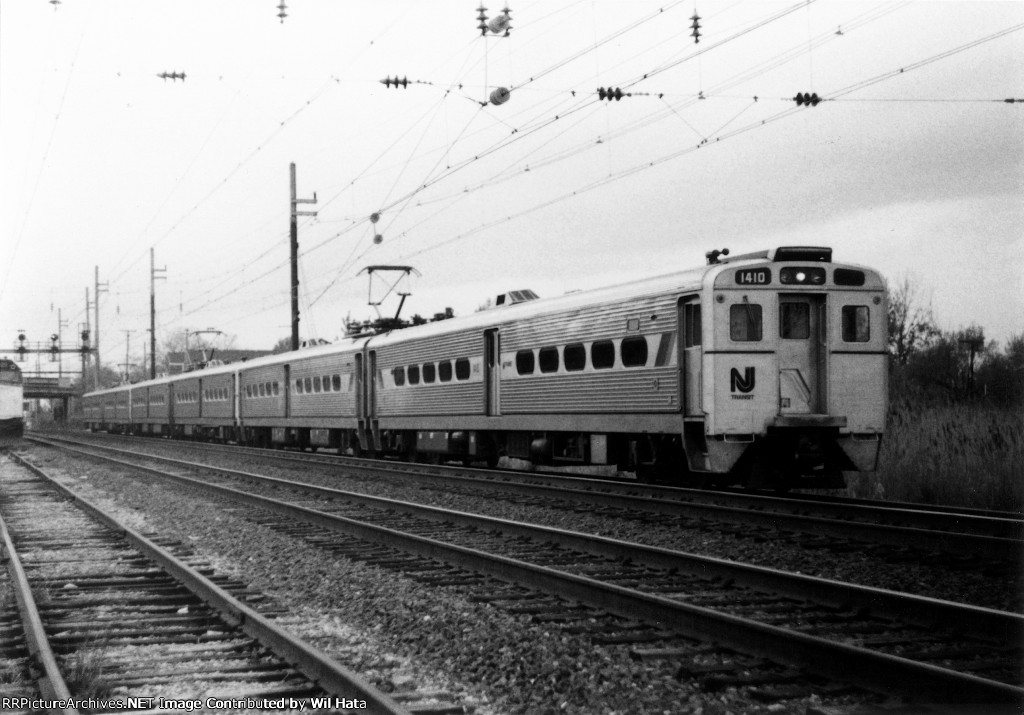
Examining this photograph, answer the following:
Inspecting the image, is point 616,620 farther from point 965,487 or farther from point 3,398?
point 3,398

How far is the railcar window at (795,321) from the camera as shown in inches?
541

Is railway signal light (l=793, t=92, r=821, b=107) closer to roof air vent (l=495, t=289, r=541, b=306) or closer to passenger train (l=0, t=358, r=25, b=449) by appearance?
roof air vent (l=495, t=289, r=541, b=306)

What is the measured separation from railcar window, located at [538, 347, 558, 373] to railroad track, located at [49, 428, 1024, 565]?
178 cm

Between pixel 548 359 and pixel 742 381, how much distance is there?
4766 mm

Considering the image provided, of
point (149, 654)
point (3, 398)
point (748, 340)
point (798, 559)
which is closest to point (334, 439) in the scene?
point (3, 398)

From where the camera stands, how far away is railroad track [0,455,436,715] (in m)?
5.38

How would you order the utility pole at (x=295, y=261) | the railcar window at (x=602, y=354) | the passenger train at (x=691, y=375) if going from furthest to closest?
the utility pole at (x=295, y=261)
the railcar window at (x=602, y=354)
the passenger train at (x=691, y=375)

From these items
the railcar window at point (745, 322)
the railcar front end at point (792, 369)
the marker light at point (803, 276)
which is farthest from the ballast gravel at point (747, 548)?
the marker light at point (803, 276)

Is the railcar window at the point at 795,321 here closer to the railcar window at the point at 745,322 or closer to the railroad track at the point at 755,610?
the railcar window at the point at 745,322

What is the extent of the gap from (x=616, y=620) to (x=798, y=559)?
291 centimetres

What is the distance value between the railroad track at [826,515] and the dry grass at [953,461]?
146 cm

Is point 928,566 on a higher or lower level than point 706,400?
lower

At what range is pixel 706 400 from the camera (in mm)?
13250

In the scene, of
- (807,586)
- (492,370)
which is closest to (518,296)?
(492,370)
